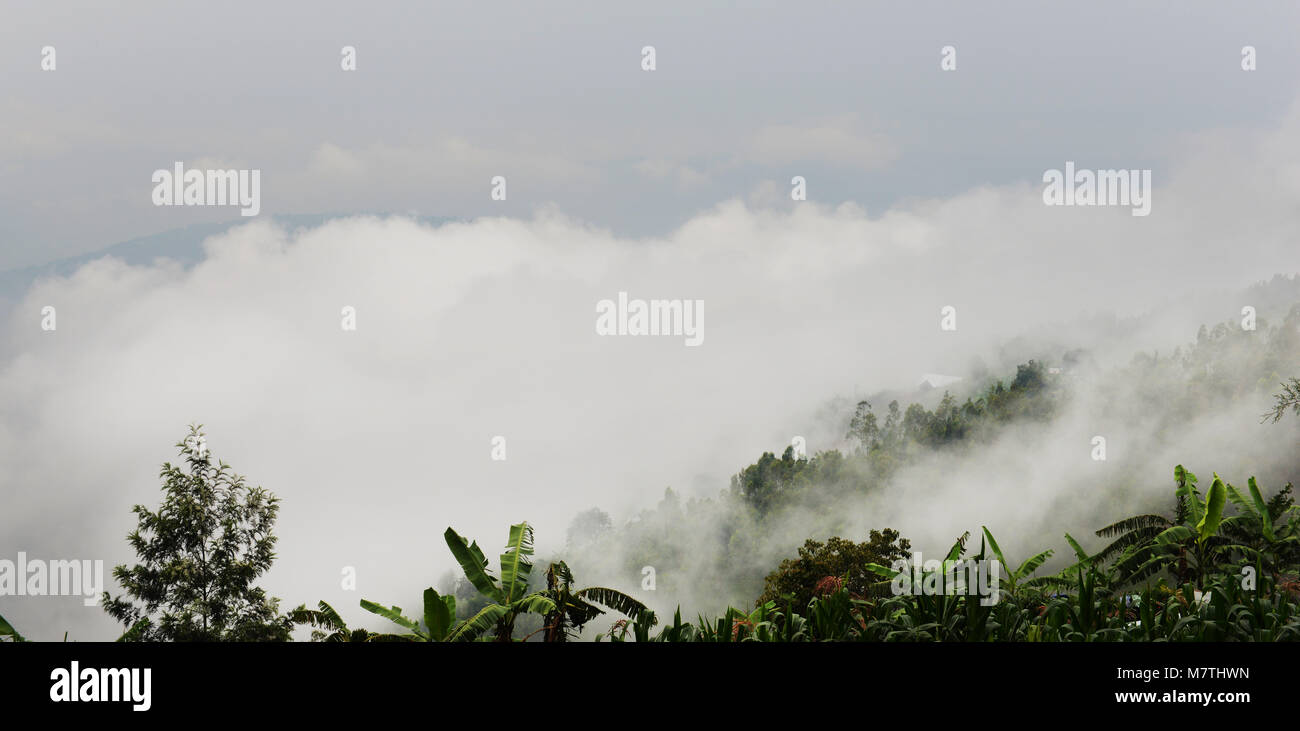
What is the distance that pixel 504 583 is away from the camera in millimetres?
9016

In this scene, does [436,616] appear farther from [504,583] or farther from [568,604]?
[504,583]

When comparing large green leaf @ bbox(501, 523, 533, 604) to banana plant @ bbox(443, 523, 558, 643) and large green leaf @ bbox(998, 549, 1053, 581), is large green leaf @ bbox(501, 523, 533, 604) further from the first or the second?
large green leaf @ bbox(998, 549, 1053, 581)

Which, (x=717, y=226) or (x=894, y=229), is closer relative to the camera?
(x=894, y=229)

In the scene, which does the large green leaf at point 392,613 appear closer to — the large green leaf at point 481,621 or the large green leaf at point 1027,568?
the large green leaf at point 481,621

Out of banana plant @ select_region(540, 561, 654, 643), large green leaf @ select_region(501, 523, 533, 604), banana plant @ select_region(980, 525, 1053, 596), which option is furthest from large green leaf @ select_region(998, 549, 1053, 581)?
large green leaf @ select_region(501, 523, 533, 604)

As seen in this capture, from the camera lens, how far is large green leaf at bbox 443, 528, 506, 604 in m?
8.74

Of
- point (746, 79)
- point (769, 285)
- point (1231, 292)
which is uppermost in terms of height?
point (746, 79)

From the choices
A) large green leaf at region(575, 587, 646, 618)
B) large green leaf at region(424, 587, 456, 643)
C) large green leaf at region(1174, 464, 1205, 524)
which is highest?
large green leaf at region(1174, 464, 1205, 524)

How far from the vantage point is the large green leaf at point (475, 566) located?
28.7 ft

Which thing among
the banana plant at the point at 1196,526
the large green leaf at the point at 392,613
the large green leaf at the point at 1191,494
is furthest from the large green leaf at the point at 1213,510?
the large green leaf at the point at 392,613
